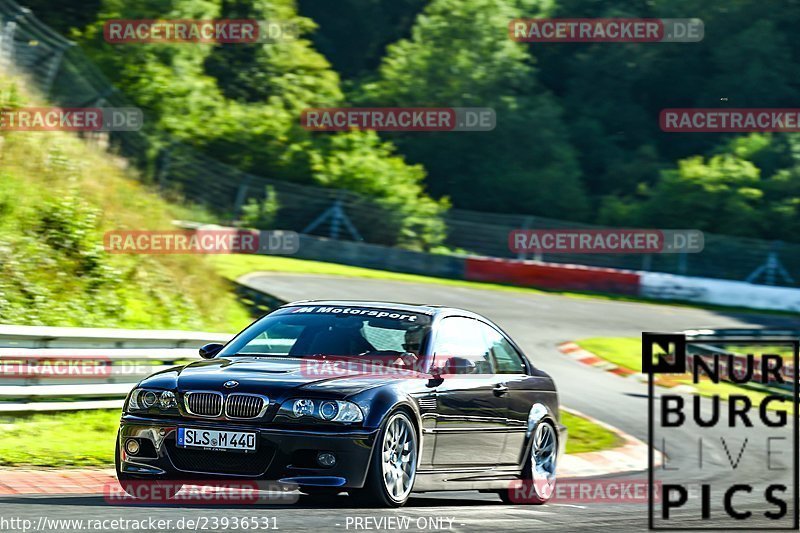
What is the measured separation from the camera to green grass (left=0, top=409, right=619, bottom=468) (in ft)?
30.9

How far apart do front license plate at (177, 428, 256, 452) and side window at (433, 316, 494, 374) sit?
66.9 inches

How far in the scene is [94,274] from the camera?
48.1 feet

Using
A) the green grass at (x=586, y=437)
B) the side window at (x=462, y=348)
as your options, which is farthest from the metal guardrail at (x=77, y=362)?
the green grass at (x=586, y=437)

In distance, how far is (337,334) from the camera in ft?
27.9

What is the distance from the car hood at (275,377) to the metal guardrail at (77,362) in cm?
266

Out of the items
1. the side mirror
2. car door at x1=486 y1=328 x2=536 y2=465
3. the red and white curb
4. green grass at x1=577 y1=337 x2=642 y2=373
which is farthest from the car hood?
green grass at x1=577 y1=337 x2=642 y2=373

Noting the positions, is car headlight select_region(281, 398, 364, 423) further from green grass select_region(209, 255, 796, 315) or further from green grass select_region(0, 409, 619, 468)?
green grass select_region(209, 255, 796, 315)

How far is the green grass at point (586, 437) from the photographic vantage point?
1412cm

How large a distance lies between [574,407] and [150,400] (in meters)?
10.0

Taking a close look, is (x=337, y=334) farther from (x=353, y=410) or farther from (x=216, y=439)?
(x=216, y=439)

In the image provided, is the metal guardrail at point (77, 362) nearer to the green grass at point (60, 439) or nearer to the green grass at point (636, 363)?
the green grass at point (60, 439)

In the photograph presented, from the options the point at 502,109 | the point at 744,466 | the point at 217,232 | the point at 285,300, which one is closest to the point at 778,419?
the point at 744,466

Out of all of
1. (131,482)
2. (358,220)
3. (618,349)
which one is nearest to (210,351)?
(131,482)

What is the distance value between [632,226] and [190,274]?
27102 mm
